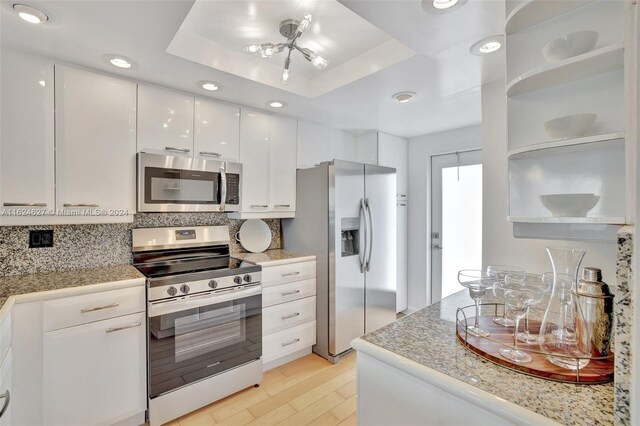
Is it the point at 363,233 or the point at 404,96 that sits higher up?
the point at 404,96

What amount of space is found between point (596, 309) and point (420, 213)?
2.85 metres

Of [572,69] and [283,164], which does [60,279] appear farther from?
[572,69]

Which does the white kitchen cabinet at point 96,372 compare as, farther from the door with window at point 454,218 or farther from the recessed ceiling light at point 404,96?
the door with window at point 454,218

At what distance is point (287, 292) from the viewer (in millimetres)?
2617

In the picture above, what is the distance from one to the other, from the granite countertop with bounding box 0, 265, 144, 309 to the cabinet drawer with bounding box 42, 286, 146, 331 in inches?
2.9

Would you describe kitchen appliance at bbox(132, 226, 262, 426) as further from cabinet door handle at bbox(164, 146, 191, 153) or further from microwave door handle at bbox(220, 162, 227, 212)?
cabinet door handle at bbox(164, 146, 191, 153)

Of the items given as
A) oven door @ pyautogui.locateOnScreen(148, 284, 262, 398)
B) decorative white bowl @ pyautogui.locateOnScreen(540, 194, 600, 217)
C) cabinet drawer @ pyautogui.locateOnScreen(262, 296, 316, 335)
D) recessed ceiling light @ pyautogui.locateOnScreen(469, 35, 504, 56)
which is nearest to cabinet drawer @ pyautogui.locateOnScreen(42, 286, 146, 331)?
oven door @ pyautogui.locateOnScreen(148, 284, 262, 398)

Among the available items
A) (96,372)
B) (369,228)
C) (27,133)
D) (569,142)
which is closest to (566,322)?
(569,142)

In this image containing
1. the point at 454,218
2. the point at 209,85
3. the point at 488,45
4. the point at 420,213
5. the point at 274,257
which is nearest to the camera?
the point at 488,45

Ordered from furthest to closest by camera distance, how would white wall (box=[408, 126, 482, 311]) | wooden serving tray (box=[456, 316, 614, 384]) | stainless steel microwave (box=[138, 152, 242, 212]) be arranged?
white wall (box=[408, 126, 482, 311])
stainless steel microwave (box=[138, 152, 242, 212])
wooden serving tray (box=[456, 316, 614, 384])

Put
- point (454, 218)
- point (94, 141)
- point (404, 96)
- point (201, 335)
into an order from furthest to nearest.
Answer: point (454, 218) < point (404, 96) < point (201, 335) < point (94, 141)

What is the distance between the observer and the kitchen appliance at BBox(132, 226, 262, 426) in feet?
6.22

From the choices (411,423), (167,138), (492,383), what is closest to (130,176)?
(167,138)

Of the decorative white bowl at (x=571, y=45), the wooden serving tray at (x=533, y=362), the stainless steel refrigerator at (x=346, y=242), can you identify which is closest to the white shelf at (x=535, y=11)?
the decorative white bowl at (x=571, y=45)
